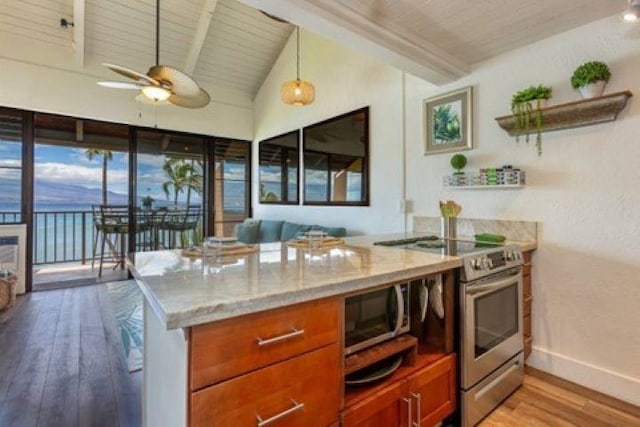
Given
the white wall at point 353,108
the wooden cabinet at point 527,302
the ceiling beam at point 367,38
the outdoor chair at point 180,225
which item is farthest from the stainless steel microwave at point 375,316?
the outdoor chair at point 180,225

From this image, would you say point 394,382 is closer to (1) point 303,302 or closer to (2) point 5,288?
(1) point 303,302

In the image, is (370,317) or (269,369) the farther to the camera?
(370,317)

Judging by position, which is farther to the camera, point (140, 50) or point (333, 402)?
point (140, 50)

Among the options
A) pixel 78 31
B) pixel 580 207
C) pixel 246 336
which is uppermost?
pixel 78 31

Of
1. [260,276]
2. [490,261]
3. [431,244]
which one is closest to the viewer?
[260,276]

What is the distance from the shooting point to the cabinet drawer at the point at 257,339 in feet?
2.99

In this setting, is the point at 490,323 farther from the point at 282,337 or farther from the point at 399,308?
the point at 282,337

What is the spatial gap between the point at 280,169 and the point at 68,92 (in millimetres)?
2981

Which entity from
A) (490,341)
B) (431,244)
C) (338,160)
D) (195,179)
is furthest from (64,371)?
(195,179)

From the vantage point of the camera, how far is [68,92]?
14.4 ft

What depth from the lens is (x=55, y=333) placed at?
2951mm

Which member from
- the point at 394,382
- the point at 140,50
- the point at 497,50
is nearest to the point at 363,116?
the point at 497,50

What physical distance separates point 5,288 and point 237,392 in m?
4.01

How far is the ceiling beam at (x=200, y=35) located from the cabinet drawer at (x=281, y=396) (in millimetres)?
4340
